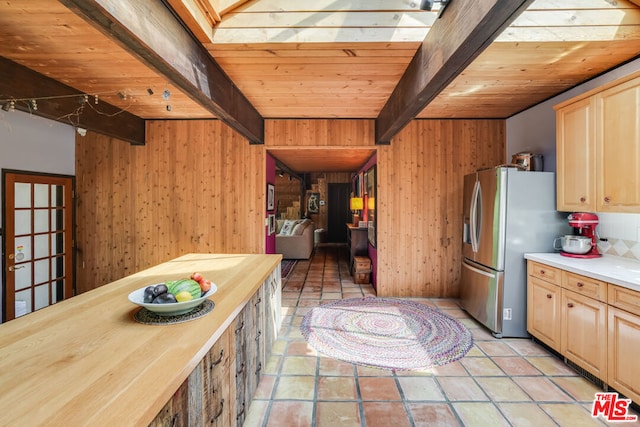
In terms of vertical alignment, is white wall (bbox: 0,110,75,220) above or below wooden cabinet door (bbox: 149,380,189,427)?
above

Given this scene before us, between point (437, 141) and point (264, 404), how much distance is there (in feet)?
12.7

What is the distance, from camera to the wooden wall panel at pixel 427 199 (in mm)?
4258

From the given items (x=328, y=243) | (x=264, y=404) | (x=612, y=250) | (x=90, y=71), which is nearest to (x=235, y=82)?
(x=90, y=71)

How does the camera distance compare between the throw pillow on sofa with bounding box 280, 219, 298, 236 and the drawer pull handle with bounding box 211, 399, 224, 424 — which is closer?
the drawer pull handle with bounding box 211, 399, 224, 424

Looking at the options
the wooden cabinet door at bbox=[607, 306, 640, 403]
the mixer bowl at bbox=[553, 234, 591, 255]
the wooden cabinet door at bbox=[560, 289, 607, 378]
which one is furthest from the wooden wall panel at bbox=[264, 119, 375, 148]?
the wooden cabinet door at bbox=[607, 306, 640, 403]

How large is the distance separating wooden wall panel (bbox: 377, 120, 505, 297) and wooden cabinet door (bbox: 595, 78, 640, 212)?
1.84 metres

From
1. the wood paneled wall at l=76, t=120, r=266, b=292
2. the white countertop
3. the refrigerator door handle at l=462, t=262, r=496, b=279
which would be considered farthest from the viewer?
the wood paneled wall at l=76, t=120, r=266, b=292

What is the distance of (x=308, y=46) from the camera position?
227 centimetres

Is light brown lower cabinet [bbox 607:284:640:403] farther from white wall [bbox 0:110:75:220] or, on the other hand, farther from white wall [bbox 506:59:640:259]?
white wall [bbox 0:110:75:220]

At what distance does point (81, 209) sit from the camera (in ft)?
14.5

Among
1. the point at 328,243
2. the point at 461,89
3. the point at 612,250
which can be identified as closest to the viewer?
the point at 612,250

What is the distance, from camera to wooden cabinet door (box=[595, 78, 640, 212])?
84.8 inches

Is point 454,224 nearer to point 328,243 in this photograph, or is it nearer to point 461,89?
point 461,89
